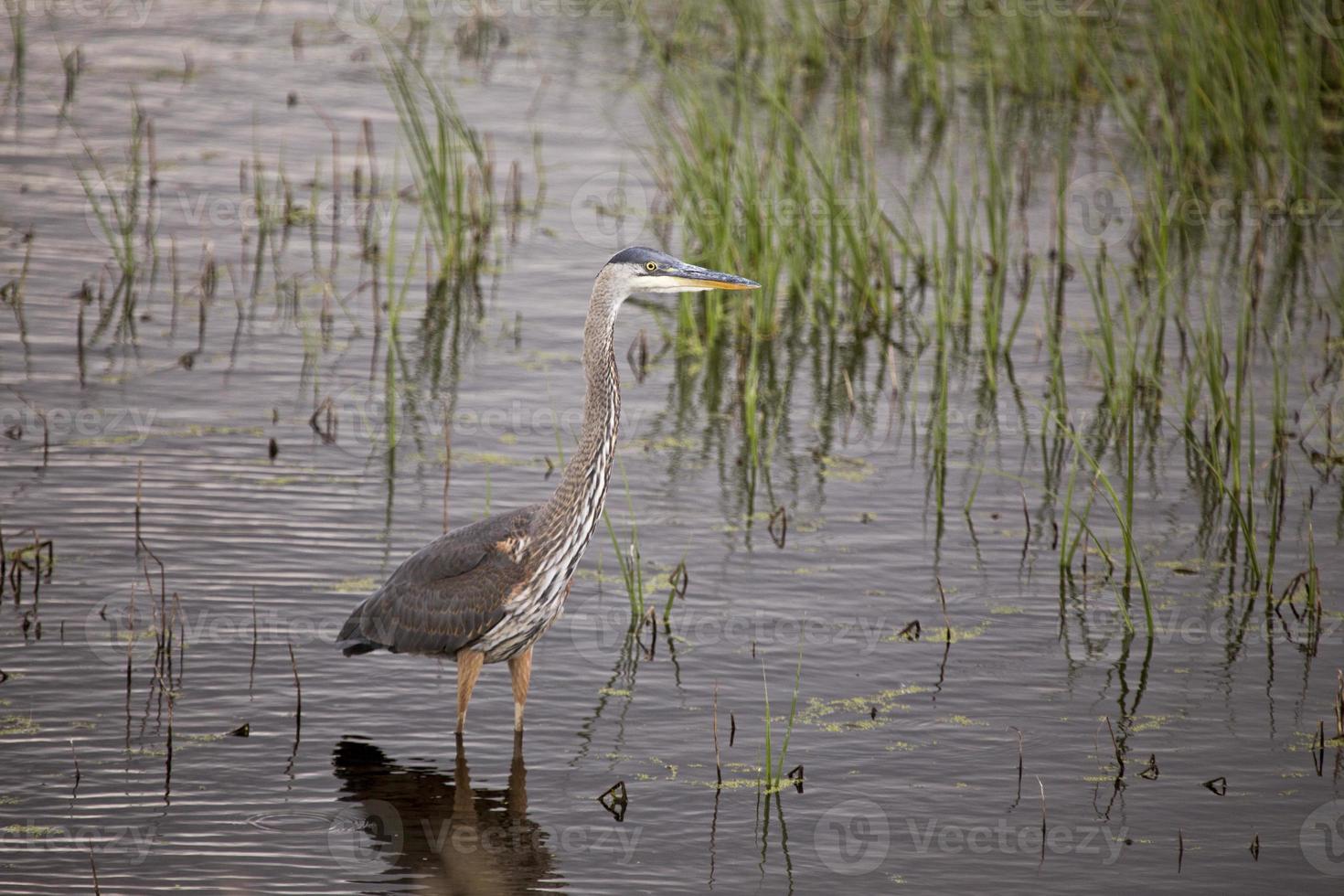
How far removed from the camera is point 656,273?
7.78 m

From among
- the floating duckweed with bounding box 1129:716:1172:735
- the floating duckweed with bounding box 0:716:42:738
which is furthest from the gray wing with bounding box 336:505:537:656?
the floating duckweed with bounding box 1129:716:1172:735

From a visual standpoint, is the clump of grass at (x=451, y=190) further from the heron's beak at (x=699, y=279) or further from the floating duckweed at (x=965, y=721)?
the floating duckweed at (x=965, y=721)

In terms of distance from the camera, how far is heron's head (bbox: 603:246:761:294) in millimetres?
7730

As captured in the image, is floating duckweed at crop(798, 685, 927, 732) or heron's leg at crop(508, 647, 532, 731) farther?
floating duckweed at crop(798, 685, 927, 732)

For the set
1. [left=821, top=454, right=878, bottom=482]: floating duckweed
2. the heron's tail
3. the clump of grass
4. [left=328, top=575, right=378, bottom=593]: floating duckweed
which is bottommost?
[left=328, top=575, right=378, bottom=593]: floating duckweed

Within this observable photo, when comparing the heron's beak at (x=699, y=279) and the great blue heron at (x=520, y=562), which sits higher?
the heron's beak at (x=699, y=279)

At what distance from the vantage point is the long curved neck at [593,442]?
24.8 ft

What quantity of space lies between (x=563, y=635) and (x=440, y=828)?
6.53ft

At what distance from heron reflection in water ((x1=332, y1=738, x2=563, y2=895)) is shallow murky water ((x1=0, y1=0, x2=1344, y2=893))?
0.02m

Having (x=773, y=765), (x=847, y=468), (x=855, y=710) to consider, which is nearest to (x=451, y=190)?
(x=847, y=468)

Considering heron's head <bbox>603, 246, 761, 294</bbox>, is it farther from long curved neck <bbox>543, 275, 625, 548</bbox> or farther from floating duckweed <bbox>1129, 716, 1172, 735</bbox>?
floating duckweed <bbox>1129, 716, 1172, 735</bbox>

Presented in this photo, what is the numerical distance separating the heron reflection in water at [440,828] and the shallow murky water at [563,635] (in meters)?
0.02

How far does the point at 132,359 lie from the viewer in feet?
39.1

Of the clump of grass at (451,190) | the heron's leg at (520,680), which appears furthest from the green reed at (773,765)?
the clump of grass at (451,190)
